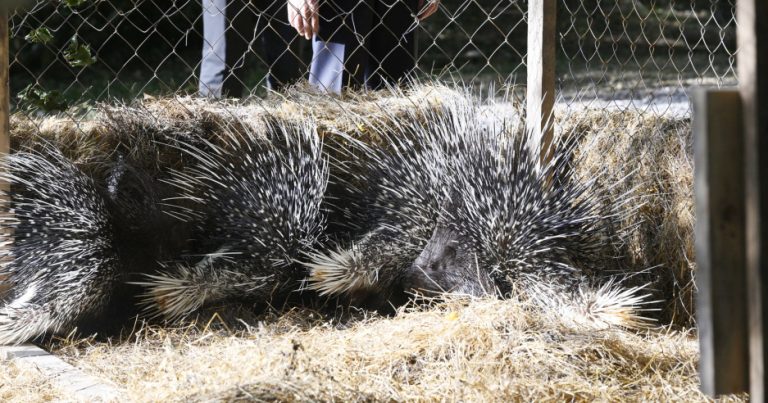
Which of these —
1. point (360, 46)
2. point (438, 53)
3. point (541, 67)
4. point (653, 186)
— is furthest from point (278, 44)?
point (438, 53)

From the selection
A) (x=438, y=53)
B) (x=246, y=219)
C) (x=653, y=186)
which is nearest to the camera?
(x=246, y=219)

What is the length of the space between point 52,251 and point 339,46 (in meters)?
1.62

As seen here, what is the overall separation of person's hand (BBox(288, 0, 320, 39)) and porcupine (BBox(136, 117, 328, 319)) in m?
0.55

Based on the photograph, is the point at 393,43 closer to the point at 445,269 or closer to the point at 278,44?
the point at 278,44

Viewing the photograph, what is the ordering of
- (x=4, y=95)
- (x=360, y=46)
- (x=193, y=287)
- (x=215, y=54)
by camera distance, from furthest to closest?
(x=215, y=54) < (x=360, y=46) < (x=193, y=287) < (x=4, y=95)

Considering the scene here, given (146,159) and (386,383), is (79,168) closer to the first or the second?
(146,159)

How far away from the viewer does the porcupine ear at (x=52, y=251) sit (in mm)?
3148

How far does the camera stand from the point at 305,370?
2383 mm

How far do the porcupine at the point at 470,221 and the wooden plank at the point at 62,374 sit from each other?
0.95m

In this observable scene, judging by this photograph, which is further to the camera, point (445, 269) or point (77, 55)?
point (77, 55)

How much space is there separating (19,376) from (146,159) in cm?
112

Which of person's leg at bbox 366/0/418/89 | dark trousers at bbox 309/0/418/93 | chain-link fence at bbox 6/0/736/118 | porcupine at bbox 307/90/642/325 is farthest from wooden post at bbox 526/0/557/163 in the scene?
chain-link fence at bbox 6/0/736/118

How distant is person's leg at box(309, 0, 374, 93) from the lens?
4152 millimetres

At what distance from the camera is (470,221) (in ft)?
11.1
